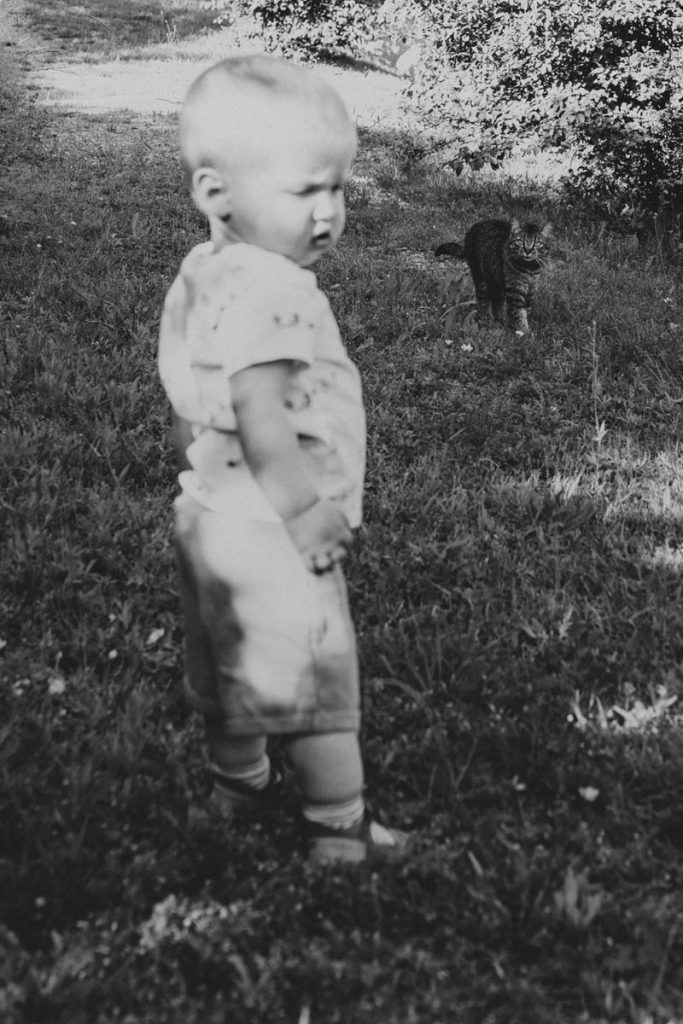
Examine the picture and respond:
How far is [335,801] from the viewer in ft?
6.56

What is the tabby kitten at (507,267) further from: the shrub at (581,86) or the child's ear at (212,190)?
the child's ear at (212,190)

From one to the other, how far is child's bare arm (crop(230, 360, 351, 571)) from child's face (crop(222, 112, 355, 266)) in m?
0.27

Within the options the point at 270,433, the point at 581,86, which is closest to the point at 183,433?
the point at 270,433

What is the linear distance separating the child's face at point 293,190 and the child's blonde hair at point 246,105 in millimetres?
25

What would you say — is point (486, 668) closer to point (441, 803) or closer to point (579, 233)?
point (441, 803)

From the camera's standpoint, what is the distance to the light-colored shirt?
1626 millimetres

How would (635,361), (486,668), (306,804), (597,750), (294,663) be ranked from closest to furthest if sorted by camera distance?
(294,663)
(306,804)
(597,750)
(486,668)
(635,361)

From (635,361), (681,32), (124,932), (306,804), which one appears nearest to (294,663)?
(306,804)

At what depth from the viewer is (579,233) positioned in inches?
293

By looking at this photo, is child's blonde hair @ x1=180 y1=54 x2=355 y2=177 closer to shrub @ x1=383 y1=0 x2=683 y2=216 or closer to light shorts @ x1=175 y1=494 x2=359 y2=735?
light shorts @ x1=175 y1=494 x2=359 y2=735

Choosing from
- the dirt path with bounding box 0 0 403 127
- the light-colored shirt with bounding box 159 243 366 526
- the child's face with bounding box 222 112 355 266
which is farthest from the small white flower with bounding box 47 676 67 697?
the dirt path with bounding box 0 0 403 127

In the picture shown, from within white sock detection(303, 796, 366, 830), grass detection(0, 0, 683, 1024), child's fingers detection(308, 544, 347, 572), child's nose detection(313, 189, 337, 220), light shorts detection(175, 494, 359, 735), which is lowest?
grass detection(0, 0, 683, 1024)

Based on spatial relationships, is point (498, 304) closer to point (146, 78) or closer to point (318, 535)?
point (318, 535)

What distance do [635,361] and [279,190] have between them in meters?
3.94
